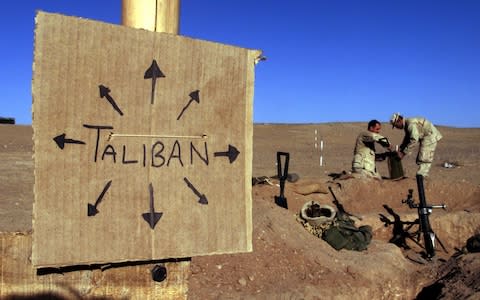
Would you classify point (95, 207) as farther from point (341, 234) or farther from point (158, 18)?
point (341, 234)

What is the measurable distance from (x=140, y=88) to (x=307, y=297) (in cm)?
328

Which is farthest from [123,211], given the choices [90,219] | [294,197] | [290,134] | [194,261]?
[290,134]

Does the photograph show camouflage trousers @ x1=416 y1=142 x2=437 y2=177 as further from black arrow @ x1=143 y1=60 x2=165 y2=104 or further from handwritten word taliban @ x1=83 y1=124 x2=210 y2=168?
black arrow @ x1=143 y1=60 x2=165 y2=104

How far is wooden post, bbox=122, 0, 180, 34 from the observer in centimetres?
231

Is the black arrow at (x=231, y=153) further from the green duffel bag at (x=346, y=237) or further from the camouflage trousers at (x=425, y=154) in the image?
the camouflage trousers at (x=425, y=154)

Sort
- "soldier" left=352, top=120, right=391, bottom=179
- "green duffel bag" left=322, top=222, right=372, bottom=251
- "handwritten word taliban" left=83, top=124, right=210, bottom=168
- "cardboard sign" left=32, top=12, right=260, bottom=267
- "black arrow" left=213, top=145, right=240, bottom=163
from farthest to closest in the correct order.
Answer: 1. "soldier" left=352, top=120, right=391, bottom=179
2. "green duffel bag" left=322, top=222, right=372, bottom=251
3. "black arrow" left=213, top=145, right=240, bottom=163
4. "handwritten word taliban" left=83, top=124, right=210, bottom=168
5. "cardboard sign" left=32, top=12, right=260, bottom=267

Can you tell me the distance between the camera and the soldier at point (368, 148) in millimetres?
9402

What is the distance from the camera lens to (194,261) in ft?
16.4

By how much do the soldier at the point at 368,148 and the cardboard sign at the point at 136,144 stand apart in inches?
283

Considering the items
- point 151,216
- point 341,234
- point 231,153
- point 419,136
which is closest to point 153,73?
point 231,153

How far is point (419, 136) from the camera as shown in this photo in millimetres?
9391

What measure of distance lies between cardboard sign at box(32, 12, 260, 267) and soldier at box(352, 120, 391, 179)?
23.6 feet

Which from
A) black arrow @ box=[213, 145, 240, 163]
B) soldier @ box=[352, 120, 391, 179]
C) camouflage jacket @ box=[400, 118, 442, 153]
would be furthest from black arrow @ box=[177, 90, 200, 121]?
camouflage jacket @ box=[400, 118, 442, 153]

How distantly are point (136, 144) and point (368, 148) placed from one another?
7799mm
